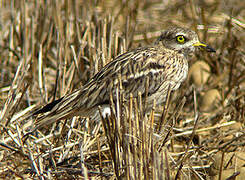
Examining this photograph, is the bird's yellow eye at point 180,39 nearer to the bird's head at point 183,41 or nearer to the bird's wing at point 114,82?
the bird's head at point 183,41

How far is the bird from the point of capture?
3.28 meters

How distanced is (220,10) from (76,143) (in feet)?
12.3

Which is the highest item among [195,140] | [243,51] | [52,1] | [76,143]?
[52,1]

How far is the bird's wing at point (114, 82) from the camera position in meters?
3.25

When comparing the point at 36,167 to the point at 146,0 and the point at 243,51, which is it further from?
the point at 146,0

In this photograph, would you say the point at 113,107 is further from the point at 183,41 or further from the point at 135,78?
the point at 183,41

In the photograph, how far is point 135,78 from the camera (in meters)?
3.45

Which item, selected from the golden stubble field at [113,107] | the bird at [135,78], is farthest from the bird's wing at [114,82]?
the golden stubble field at [113,107]

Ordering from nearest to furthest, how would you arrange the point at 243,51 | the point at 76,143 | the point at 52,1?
the point at 76,143 < the point at 243,51 < the point at 52,1

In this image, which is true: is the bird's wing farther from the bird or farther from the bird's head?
the bird's head

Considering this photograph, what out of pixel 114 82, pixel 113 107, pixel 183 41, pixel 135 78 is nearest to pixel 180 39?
pixel 183 41

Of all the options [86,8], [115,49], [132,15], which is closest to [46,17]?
[86,8]

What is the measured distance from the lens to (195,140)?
379 cm

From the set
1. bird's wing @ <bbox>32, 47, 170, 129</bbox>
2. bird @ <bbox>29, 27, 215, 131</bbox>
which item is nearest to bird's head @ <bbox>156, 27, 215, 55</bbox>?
bird @ <bbox>29, 27, 215, 131</bbox>
